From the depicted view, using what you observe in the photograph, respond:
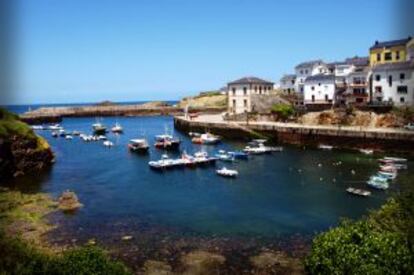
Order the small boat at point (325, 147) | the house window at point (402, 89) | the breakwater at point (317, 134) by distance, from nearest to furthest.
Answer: the breakwater at point (317, 134) → the small boat at point (325, 147) → the house window at point (402, 89)

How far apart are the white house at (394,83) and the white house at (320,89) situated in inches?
438

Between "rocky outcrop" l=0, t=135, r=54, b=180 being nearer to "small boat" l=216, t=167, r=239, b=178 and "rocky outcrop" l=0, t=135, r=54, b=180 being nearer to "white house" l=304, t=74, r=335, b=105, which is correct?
"small boat" l=216, t=167, r=239, b=178

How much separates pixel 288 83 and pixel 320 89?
81.8ft

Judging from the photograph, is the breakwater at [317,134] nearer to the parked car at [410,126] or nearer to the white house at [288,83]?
the parked car at [410,126]

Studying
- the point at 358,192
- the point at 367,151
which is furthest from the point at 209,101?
the point at 358,192

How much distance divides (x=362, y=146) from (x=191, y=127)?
1785 inches

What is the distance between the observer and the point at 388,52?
3519 inches

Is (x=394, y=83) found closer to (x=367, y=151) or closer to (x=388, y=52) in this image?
(x=388, y=52)

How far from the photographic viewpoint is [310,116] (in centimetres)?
8631

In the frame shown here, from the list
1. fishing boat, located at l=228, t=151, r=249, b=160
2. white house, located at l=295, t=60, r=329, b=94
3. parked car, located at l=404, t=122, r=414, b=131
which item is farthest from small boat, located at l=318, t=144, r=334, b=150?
white house, located at l=295, t=60, r=329, b=94

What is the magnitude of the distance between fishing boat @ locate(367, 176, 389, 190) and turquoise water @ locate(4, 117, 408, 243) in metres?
1.38

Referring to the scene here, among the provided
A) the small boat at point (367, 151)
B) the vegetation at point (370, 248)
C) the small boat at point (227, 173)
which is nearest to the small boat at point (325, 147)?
the small boat at point (367, 151)

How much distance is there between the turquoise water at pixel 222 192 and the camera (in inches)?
1453

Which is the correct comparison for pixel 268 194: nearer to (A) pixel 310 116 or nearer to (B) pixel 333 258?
(B) pixel 333 258
